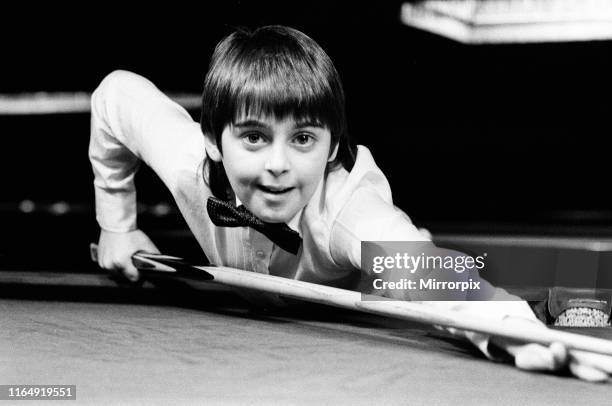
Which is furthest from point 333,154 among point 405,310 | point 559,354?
point 559,354

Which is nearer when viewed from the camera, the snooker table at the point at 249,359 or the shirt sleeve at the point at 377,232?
the snooker table at the point at 249,359

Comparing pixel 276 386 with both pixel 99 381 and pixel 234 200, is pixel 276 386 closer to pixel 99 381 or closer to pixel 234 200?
pixel 99 381

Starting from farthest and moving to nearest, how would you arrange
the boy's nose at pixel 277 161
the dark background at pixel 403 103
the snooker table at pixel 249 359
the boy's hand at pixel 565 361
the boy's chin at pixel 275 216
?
the dark background at pixel 403 103, the boy's chin at pixel 275 216, the boy's nose at pixel 277 161, the boy's hand at pixel 565 361, the snooker table at pixel 249 359

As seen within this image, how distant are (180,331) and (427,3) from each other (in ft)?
10.0

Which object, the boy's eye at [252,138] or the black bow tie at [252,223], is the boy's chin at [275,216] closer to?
the black bow tie at [252,223]

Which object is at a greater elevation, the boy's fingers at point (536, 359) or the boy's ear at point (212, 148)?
the boy's ear at point (212, 148)

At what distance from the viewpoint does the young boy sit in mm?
1354

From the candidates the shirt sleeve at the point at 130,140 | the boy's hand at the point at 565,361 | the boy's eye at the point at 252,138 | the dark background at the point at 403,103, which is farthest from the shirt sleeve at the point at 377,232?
the dark background at the point at 403,103

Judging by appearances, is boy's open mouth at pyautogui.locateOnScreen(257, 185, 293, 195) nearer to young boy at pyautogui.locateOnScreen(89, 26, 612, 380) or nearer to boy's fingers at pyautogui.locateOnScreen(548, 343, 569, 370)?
young boy at pyautogui.locateOnScreen(89, 26, 612, 380)

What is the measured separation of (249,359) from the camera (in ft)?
3.43

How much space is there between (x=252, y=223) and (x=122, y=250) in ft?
1.53

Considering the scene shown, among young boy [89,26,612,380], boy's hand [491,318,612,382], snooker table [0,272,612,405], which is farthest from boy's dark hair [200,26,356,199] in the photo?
boy's hand [491,318,612,382]

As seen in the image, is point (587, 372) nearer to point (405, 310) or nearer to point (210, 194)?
point (405, 310)

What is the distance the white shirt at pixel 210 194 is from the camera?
1.41m
